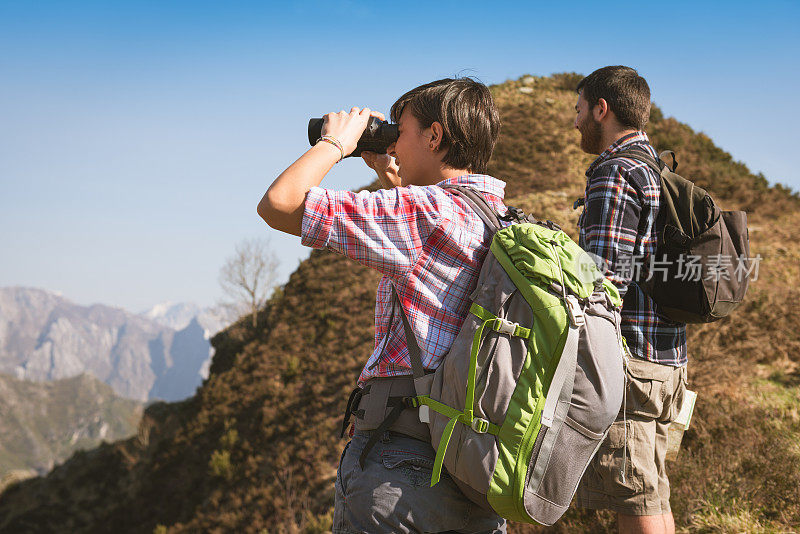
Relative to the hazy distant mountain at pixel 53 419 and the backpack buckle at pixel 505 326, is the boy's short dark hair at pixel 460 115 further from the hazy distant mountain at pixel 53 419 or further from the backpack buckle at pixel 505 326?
the hazy distant mountain at pixel 53 419

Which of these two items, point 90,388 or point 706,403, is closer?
point 706,403

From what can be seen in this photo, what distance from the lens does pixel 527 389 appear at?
135 cm

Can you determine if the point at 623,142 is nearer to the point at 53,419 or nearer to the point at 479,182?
the point at 479,182

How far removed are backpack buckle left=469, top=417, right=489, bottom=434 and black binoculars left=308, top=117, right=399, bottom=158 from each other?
0.93 metres

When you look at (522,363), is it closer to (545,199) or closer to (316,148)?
(316,148)

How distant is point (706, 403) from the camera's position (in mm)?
5941

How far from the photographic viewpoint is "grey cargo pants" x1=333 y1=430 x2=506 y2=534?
142 cm

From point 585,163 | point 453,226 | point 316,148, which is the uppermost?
point 585,163

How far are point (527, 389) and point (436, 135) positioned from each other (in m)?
0.81

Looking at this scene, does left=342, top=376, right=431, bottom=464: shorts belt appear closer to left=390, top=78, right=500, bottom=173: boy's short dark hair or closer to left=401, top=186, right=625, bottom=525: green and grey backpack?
left=401, top=186, right=625, bottom=525: green and grey backpack

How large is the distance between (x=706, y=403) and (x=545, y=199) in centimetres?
1153

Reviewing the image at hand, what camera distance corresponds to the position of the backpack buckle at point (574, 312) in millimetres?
1370

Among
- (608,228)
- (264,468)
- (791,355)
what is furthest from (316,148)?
(264,468)

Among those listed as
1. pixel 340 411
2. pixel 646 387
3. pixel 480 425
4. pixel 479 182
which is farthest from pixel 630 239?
pixel 340 411
